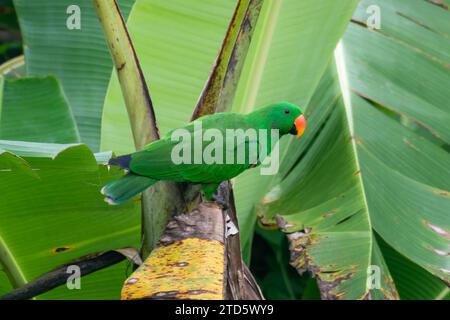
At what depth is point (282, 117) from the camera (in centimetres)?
166

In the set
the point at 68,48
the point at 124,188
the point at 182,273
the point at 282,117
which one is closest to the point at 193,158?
the point at 124,188

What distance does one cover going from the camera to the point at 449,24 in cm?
243

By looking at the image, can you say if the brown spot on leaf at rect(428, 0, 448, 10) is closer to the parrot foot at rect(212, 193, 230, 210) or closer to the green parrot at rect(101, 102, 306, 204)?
the green parrot at rect(101, 102, 306, 204)

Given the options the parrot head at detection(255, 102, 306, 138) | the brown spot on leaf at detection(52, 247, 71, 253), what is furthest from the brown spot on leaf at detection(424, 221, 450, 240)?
the brown spot on leaf at detection(52, 247, 71, 253)

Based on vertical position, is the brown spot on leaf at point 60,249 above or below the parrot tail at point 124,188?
below

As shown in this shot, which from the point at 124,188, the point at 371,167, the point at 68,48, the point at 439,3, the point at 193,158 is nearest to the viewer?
the point at 124,188

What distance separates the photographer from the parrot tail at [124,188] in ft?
4.33

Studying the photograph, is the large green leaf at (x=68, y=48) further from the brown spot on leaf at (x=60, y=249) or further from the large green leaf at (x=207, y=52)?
the brown spot on leaf at (x=60, y=249)

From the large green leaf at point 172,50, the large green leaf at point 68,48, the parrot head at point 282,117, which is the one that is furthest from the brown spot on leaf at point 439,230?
the large green leaf at point 68,48

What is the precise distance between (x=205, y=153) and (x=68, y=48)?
0.96 meters

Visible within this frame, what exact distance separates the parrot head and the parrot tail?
422mm

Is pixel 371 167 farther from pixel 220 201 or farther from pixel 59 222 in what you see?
pixel 59 222

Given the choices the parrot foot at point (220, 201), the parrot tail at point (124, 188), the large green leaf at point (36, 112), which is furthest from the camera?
the large green leaf at point (36, 112)

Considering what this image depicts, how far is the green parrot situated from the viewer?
134cm
